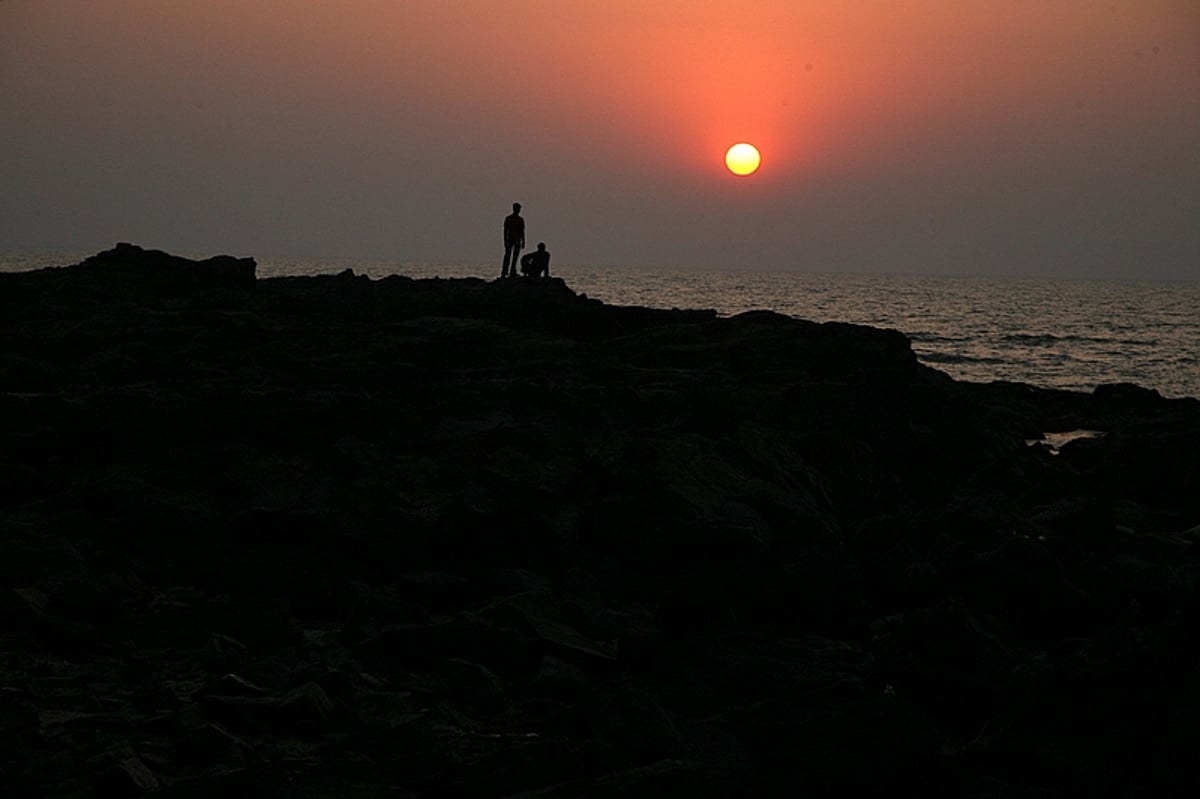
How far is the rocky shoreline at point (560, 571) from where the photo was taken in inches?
335

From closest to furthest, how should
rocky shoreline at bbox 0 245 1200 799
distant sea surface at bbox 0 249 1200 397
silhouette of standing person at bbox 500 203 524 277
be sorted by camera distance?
1. rocky shoreline at bbox 0 245 1200 799
2. silhouette of standing person at bbox 500 203 524 277
3. distant sea surface at bbox 0 249 1200 397

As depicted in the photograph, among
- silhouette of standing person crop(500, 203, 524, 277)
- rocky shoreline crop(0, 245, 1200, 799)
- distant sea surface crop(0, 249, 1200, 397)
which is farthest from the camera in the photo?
distant sea surface crop(0, 249, 1200, 397)

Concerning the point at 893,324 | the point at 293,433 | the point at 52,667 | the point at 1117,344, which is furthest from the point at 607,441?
the point at 893,324

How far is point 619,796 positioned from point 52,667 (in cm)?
548

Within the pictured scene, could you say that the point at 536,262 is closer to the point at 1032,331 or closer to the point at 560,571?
the point at 560,571

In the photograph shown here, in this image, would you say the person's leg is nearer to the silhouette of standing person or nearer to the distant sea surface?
the silhouette of standing person

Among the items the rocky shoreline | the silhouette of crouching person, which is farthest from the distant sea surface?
the rocky shoreline

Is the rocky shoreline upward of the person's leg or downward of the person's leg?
downward

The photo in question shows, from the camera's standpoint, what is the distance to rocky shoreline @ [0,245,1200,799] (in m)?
8.52

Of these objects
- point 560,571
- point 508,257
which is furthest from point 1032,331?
point 560,571

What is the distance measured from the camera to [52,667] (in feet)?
33.7

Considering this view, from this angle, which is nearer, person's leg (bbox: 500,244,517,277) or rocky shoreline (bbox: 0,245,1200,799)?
rocky shoreline (bbox: 0,245,1200,799)

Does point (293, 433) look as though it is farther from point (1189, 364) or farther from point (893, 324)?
point (893, 324)

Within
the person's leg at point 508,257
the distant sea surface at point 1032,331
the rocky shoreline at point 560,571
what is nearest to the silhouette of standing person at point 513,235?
the person's leg at point 508,257
